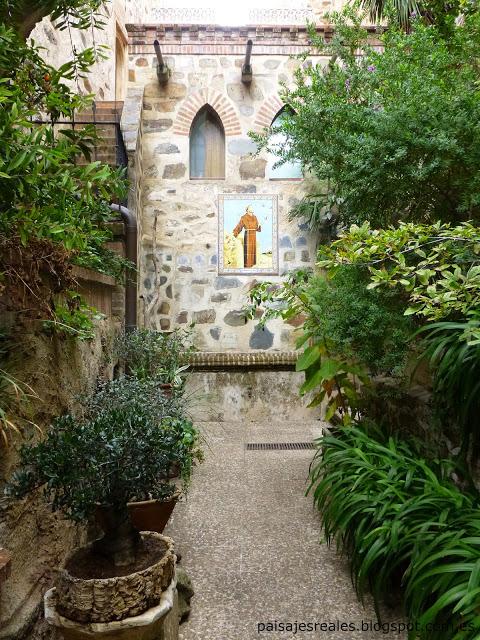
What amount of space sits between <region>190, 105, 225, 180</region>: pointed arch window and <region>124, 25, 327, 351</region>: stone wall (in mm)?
154

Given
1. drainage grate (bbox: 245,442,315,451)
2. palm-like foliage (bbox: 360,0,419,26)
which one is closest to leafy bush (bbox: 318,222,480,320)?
drainage grate (bbox: 245,442,315,451)

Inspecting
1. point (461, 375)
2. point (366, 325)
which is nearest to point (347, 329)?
point (366, 325)

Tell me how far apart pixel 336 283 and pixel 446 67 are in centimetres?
162

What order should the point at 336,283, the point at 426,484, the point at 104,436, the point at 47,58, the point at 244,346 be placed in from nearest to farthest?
the point at 104,436
the point at 426,484
the point at 336,283
the point at 47,58
the point at 244,346

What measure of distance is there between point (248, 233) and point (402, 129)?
4.25m

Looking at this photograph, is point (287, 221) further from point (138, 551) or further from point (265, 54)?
point (138, 551)

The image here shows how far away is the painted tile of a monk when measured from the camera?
7133mm

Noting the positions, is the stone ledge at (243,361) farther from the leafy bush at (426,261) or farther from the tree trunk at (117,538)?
the tree trunk at (117,538)

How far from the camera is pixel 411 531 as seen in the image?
2.11m

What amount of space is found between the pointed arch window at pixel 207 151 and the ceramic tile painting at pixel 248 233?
490 millimetres

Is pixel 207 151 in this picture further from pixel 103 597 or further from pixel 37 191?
pixel 103 597

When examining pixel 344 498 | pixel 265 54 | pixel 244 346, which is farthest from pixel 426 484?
pixel 265 54

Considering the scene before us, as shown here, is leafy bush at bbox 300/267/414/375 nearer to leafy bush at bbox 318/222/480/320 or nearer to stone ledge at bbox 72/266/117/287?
leafy bush at bbox 318/222/480/320

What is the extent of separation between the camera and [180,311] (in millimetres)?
7098
